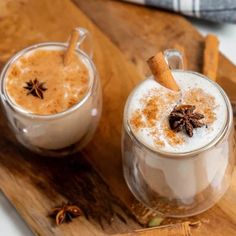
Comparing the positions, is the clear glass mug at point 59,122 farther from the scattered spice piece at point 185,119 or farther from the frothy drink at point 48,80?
the scattered spice piece at point 185,119

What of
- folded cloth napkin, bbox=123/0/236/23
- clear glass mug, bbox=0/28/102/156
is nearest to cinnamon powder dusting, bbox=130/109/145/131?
clear glass mug, bbox=0/28/102/156

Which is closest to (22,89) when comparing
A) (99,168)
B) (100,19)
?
(99,168)

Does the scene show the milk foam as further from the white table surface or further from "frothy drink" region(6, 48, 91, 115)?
the white table surface

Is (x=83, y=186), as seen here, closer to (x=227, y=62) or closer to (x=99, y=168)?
(x=99, y=168)

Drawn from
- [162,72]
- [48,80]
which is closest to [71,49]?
[48,80]

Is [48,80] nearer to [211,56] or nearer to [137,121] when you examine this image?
[137,121]
